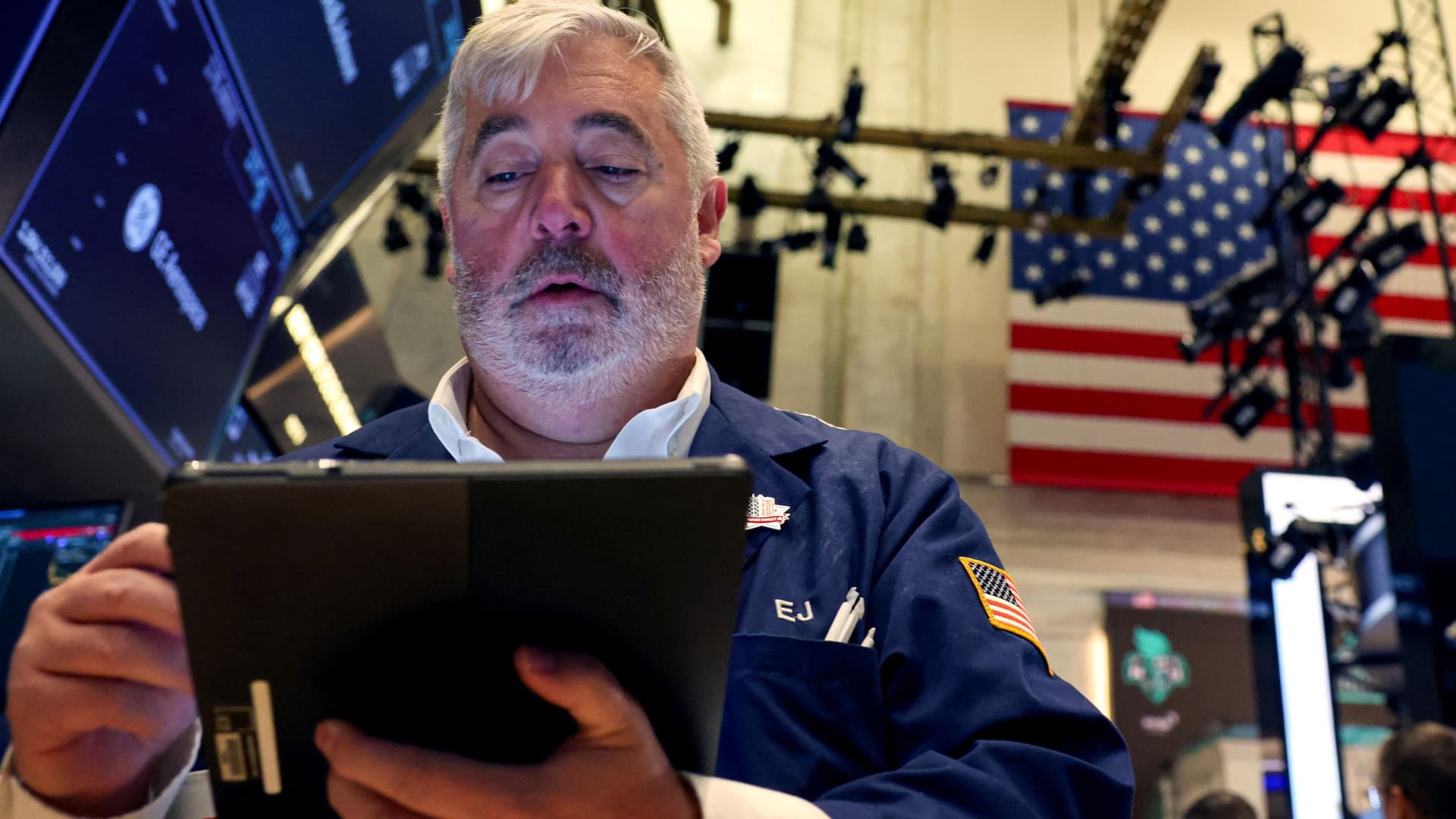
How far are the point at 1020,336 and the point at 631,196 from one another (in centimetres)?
755

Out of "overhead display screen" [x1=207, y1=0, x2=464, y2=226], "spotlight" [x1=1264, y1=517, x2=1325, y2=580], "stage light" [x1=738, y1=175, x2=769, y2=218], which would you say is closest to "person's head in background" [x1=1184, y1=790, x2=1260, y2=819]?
"spotlight" [x1=1264, y1=517, x2=1325, y2=580]

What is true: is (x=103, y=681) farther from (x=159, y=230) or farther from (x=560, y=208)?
(x=159, y=230)

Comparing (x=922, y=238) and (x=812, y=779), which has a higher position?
(x=922, y=238)

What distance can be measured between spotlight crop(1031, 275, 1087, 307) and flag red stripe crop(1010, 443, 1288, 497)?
102cm

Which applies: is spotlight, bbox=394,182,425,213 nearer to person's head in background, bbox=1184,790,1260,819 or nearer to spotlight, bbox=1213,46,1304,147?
spotlight, bbox=1213,46,1304,147

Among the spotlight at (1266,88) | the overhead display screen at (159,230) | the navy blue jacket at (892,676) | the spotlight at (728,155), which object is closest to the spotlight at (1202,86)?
the spotlight at (1266,88)

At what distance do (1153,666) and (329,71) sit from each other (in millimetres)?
7375

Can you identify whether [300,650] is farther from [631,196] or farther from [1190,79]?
[1190,79]

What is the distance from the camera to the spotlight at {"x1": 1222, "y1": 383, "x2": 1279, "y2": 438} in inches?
321

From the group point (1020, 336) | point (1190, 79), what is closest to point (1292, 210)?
point (1190, 79)

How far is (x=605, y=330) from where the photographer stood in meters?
1.64

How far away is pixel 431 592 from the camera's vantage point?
2.91ft

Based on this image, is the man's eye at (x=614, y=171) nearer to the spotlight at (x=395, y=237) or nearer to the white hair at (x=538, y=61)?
the white hair at (x=538, y=61)

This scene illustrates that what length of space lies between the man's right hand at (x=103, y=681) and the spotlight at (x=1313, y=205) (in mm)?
7887
